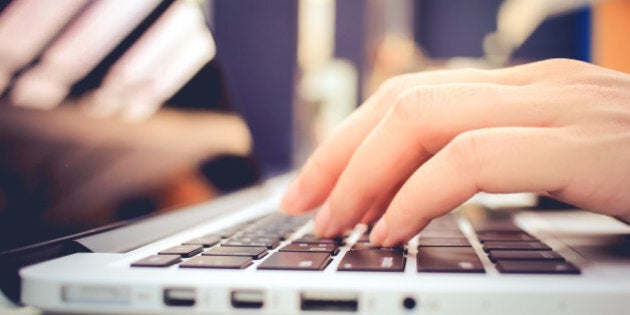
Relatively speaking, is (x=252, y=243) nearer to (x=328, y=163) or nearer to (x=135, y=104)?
(x=328, y=163)

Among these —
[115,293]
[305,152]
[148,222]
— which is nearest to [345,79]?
[305,152]

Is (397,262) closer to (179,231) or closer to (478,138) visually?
(478,138)

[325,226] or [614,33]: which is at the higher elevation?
[614,33]

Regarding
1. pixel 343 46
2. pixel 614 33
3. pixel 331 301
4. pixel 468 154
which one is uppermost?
pixel 343 46

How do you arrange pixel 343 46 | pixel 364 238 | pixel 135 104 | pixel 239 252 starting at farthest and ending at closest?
pixel 343 46, pixel 135 104, pixel 364 238, pixel 239 252

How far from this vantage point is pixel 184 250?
1.53 ft

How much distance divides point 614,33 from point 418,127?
3248mm

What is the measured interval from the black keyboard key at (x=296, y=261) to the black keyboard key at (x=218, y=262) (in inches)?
0.6

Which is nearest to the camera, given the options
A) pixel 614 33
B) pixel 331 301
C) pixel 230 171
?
pixel 331 301

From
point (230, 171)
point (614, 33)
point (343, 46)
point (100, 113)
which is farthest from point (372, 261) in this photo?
point (343, 46)

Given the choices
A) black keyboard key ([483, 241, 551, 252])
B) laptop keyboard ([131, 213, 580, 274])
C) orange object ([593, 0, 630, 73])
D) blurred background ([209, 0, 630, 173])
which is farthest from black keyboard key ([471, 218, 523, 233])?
orange object ([593, 0, 630, 73])

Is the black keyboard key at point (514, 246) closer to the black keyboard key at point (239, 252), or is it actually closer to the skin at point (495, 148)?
the skin at point (495, 148)

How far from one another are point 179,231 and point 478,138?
334mm

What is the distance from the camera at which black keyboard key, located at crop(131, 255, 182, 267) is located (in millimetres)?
412
